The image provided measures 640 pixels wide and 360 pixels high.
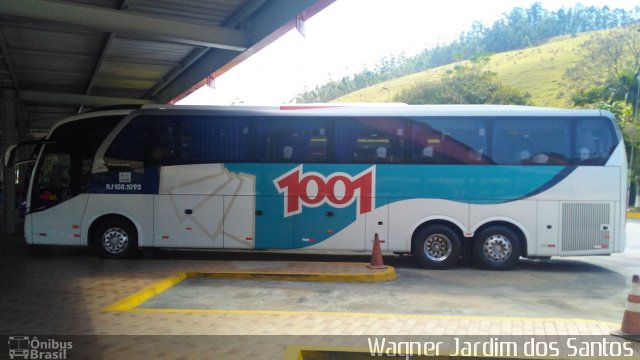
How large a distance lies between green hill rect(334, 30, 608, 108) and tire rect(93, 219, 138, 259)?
57.5 m

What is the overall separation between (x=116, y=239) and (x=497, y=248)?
7860mm

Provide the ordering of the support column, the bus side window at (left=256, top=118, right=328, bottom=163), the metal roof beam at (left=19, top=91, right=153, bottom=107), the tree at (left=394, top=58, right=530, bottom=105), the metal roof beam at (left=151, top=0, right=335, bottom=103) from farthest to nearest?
1. the tree at (left=394, top=58, right=530, bottom=105)
2. the metal roof beam at (left=19, top=91, right=153, bottom=107)
3. the support column
4. the bus side window at (left=256, top=118, right=328, bottom=163)
5. the metal roof beam at (left=151, top=0, right=335, bottom=103)

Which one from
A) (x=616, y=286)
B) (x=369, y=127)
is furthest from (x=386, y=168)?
(x=616, y=286)

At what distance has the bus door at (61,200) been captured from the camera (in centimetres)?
1141

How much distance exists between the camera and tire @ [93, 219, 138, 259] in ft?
37.4

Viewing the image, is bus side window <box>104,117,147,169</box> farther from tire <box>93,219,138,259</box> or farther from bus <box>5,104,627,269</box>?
tire <box>93,219,138,259</box>

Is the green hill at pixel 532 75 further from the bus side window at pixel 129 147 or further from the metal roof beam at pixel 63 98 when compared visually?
the bus side window at pixel 129 147

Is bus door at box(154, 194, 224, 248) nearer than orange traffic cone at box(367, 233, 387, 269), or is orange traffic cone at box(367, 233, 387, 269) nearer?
orange traffic cone at box(367, 233, 387, 269)

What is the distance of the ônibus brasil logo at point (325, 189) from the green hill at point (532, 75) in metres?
56.9

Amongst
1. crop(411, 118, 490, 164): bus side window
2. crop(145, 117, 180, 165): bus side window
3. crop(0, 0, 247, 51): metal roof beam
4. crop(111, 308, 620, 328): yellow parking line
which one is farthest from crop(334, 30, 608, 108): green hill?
crop(111, 308, 620, 328): yellow parking line

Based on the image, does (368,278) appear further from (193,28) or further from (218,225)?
(193,28)

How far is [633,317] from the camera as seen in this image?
579cm

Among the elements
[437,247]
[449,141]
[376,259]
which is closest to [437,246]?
[437,247]

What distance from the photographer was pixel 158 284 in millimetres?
8258
